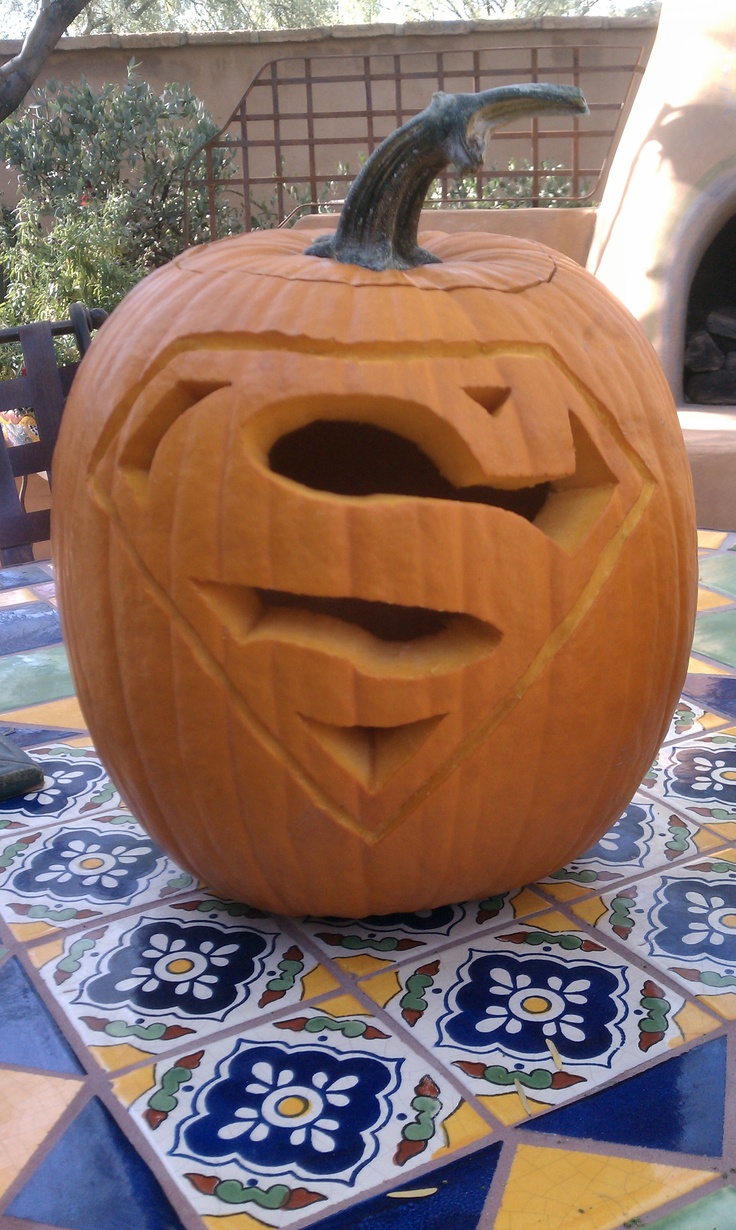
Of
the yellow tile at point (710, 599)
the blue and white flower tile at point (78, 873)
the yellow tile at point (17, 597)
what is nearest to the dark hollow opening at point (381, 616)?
the blue and white flower tile at point (78, 873)

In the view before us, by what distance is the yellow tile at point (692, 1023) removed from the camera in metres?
1.26

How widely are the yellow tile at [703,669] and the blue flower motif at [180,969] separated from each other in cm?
128

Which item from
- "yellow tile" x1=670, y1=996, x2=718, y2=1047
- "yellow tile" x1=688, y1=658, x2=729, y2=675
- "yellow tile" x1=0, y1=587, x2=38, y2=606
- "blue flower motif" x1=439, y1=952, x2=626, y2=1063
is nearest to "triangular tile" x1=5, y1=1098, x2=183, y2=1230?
"blue flower motif" x1=439, y1=952, x2=626, y2=1063

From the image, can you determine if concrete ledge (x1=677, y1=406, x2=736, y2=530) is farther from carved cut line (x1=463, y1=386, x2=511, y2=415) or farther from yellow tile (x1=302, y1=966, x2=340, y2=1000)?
yellow tile (x1=302, y1=966, x2=340, y2=1000)

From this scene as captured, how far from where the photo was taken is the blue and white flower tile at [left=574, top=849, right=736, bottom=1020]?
53.9 inches

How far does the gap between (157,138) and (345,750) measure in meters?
6.96

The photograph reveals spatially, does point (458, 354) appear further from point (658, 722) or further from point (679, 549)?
point (658, 722)

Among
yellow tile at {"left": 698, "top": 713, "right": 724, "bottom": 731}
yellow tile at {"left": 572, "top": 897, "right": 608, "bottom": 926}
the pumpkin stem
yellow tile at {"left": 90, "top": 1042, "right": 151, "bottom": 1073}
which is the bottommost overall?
yellow tile at {"left": 698, "top": 713, "right": 724, "bottom": 731}

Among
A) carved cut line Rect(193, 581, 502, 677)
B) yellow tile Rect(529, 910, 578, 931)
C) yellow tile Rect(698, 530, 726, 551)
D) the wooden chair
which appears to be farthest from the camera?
yellow tile Rect(698, 530, 726, 551)

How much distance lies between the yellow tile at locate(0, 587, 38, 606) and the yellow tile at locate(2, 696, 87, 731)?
27.2 inches

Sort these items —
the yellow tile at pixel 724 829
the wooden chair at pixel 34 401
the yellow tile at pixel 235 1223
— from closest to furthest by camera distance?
the yellow tile at pixel 235 1223
the yellow tile at pixel 724 829
the wooden chair at pixel 34 401

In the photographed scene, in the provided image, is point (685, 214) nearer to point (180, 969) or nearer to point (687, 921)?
point (687, 921)

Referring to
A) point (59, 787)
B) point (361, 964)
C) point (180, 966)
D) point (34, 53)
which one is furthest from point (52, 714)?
point (34, 53)

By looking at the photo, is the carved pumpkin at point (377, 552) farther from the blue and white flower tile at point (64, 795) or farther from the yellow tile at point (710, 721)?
the yellow tile at point (710, 721)
